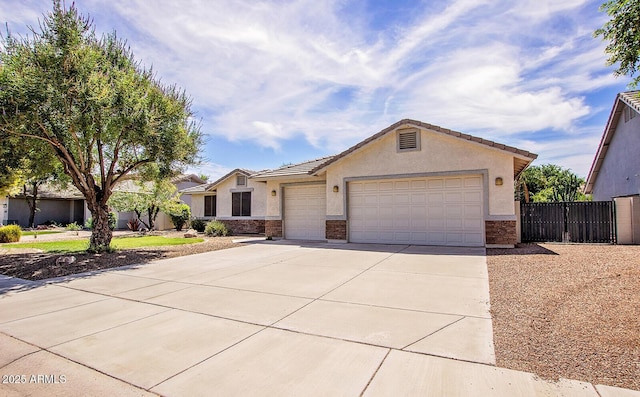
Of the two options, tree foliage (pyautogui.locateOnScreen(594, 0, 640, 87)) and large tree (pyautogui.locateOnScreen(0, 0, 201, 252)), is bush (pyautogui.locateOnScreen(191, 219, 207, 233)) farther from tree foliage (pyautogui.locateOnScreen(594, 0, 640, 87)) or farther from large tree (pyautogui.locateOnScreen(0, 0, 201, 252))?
tree foliage (pyautogui.locateOnScreen(594, 0, 640, 87))

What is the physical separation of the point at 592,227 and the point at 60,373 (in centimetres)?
1703

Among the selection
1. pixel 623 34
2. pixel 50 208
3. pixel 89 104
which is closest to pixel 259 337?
pixel 623 34

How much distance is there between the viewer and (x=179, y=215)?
24.5 m

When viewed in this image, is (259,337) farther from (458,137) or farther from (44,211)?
(44,211)

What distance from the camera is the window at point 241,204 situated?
2167cm

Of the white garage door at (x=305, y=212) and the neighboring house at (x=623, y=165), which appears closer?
the neighboring house at (x=623, y=165)

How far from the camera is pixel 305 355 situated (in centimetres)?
368

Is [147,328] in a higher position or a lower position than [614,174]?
lower

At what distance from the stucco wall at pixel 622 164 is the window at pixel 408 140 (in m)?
11.2

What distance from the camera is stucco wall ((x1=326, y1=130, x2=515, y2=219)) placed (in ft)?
38.8

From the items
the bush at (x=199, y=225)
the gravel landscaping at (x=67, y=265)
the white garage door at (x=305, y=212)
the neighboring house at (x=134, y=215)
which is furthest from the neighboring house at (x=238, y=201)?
the gravel landscaping at (x=67, y=265)

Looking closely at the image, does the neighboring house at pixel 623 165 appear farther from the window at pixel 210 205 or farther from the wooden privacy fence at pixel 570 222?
the window at pixel 210 205

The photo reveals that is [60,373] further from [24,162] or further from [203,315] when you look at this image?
[24,162]

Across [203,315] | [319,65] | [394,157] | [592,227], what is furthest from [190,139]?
[592,227]
